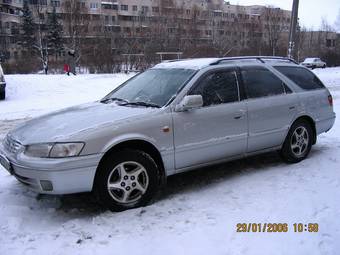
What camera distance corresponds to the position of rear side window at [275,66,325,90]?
629 cm

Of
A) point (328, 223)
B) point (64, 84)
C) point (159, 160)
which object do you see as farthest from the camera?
point (64, 84)

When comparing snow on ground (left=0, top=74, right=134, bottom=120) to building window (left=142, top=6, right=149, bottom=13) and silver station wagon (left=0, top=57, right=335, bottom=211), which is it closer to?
silver station wagon (left=0, top=57, right=335, bottom=211)

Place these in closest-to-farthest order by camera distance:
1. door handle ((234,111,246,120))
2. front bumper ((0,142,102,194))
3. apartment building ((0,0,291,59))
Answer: front bumper ((0,142,102,194)), door handle ((234,111,246,120)), apartment building ((0,0,291,59))

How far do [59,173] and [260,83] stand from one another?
3.11 metres

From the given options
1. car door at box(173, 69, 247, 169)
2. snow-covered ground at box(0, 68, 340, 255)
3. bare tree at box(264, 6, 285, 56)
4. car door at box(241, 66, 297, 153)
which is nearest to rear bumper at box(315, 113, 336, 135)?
snow-covered ground at box(0, 68, 340, 255)

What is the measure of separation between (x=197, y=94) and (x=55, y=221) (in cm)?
220

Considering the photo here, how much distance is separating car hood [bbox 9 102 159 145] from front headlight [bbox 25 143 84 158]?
5cm

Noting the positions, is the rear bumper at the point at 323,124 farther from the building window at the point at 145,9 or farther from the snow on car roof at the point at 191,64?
the building window at the point at 145,9

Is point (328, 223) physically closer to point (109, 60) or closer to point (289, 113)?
point (289, 113)

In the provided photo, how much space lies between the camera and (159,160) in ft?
15.7

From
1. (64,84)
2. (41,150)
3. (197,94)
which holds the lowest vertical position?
(64,84)

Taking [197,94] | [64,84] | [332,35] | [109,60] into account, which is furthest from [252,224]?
[332,35]

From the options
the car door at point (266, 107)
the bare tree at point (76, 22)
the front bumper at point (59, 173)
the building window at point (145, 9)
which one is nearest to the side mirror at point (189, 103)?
the car door at point (266, 107)

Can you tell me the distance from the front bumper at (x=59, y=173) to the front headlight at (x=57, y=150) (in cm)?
5
